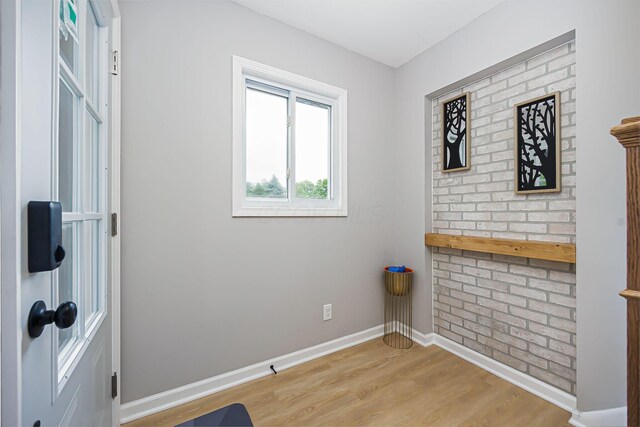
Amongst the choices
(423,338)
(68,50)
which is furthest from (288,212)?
(423,338)

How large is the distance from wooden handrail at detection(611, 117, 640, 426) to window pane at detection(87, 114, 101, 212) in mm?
2071

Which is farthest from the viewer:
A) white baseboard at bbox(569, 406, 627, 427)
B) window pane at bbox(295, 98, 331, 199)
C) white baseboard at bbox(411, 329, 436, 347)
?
white baseboard at bbox(411, 329, 436, 347)

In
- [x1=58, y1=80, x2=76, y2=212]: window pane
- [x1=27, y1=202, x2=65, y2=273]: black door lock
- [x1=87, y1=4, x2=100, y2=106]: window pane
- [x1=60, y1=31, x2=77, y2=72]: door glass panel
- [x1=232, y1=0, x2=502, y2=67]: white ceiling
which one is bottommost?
[x1=27, y1=202, x2=65, y2=273]: black door lock

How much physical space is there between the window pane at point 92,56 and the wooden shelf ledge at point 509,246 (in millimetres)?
2340

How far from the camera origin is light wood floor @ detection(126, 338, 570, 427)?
5.03 feet

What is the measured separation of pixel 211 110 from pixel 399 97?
1.76 metres

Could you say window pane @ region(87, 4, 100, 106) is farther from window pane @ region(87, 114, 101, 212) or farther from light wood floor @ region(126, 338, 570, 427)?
light wood floor @ region(126, 338, 570, 427)

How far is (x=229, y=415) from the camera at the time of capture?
1.01 metres

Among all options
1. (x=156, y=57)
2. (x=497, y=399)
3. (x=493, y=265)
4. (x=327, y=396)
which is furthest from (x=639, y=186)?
(x=156, y=57)

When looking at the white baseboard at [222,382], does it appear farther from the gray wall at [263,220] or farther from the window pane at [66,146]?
the window pane at [66,146]

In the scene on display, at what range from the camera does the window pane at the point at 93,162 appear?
3.68ft

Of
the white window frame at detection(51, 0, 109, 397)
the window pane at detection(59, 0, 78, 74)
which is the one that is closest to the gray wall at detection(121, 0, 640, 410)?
the white window frame at detection(51, 0, 109, 397)

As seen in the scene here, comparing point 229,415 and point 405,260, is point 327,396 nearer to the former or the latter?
point 229,415

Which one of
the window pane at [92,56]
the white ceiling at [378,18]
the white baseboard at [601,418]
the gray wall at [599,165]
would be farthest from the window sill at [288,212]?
the white baseboard at [601,418]
